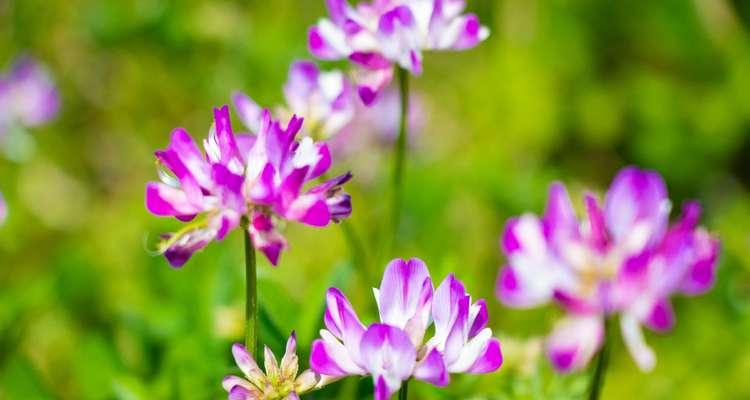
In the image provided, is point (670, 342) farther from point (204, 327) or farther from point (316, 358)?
point (316, 358)

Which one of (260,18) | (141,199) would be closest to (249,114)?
(141,199)

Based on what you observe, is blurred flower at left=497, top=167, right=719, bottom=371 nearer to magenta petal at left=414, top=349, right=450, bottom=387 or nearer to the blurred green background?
magenta petal at left=414, top=349, right=450, bottom=387

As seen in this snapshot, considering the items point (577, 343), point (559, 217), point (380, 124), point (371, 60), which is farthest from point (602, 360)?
point (380, 124)

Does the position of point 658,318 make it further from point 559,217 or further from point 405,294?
Answer: point 405,294

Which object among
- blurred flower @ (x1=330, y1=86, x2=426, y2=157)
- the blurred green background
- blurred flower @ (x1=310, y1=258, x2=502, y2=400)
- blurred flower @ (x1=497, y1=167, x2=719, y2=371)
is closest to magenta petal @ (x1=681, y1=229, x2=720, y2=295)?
blurred flower @ (x1=497, y1=167, x2=719, y2=371)

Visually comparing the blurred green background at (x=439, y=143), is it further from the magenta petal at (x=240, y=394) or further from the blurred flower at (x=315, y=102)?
the magenta petal at (x=240, y=394)

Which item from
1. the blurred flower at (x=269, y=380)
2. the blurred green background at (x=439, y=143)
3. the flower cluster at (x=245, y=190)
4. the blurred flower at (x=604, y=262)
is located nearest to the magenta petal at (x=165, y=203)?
the flower cluster at (x=245, y=190)

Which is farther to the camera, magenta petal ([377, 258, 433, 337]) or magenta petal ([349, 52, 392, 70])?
magenta petal ([349, 52, 392, 70])

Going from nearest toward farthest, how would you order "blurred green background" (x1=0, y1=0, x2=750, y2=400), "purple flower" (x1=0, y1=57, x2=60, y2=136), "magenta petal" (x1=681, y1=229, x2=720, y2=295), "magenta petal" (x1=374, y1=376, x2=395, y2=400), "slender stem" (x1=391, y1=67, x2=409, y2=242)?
"magenta petal" (x1=374, y1=376, x2=395, y2=400)
"magenta petal" (x1=681, y1=229, x2=720, y2=295)
"slender stem" (x1=391, y1=67, x2=409, y2=242)
"blurred green background" (x1=0, y1=0, x2=750, y2=400)
"purple flower" (x1=0, y1=57, x2=60, y2=136)
